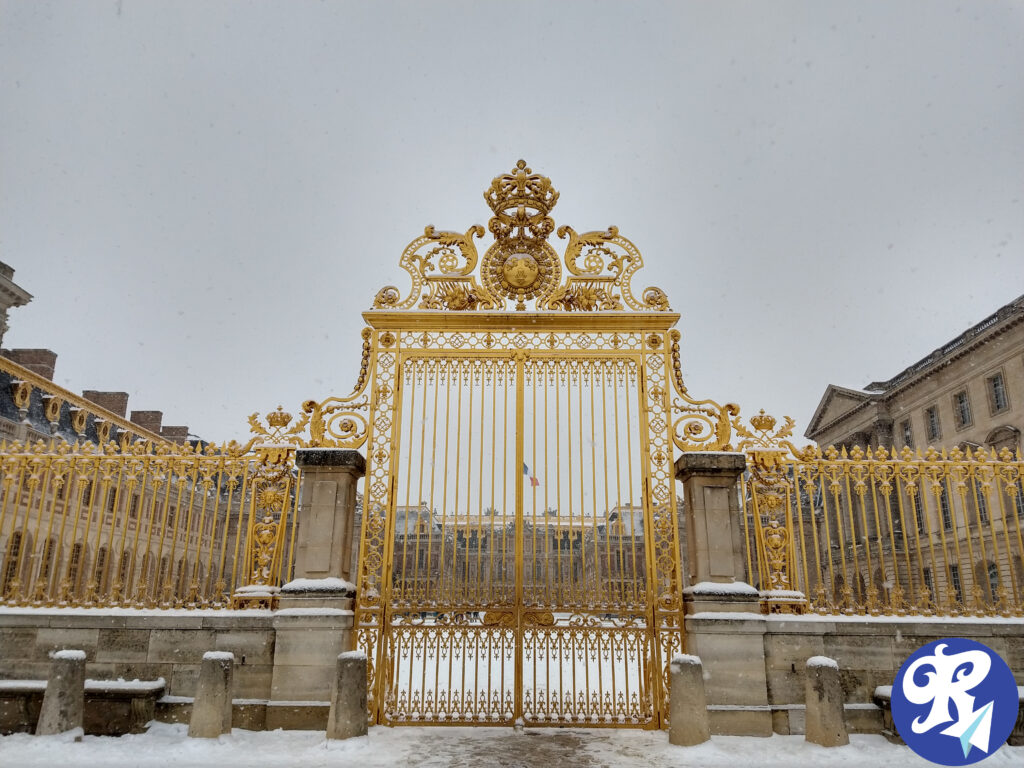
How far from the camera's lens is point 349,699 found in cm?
736

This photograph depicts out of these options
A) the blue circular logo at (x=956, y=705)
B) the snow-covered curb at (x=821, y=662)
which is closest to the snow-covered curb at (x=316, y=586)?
the snow-covered curb at (x=821, y=662)

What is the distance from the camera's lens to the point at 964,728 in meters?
6.75

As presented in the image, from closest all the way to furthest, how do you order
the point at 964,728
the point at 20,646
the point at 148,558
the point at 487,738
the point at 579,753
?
the point at 964,728 < the point at 579,753 < the point at 487,738 < the point at 20,646 < the point at 148,558

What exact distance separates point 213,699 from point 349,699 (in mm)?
1340

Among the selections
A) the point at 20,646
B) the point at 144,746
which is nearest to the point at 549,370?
the point at 144,746

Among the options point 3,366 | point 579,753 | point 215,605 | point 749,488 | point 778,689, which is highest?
point 3,366

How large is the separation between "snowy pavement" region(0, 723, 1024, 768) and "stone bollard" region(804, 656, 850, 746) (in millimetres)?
110

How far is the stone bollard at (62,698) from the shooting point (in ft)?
23.7

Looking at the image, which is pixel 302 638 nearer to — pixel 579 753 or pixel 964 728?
pixel 579 753

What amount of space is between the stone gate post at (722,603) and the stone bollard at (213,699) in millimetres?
4968

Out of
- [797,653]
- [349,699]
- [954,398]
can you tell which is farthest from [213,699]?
[954,398]

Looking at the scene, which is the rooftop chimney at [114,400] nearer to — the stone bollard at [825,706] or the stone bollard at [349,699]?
the stone bollard at [349,699]

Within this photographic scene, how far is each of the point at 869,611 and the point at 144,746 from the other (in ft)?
25.8

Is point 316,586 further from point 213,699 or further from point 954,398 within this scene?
point 954,398
